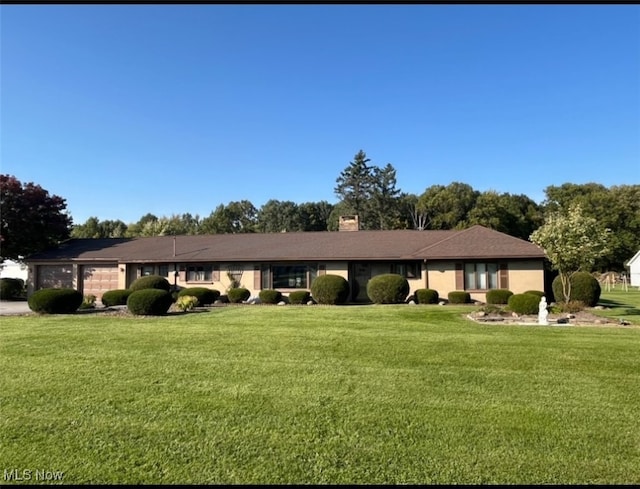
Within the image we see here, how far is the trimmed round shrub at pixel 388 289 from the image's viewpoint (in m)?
20.3

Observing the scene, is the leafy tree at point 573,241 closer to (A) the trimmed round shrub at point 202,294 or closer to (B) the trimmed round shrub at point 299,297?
(B) the trimmed round shrub at point 299,297

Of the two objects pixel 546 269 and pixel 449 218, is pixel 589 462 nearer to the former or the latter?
pixel 546 269

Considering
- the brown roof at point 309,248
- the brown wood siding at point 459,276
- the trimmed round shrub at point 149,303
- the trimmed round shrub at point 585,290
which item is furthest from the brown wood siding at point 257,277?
the trimmed round shrub at point 585,290

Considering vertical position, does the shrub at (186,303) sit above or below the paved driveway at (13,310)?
above

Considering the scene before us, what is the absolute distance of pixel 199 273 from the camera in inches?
960

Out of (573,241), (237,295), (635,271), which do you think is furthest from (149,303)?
(635,271)

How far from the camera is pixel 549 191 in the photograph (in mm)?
60844

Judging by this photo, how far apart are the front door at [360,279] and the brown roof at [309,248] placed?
2.30ft

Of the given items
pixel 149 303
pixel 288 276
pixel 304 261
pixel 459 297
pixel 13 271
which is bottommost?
pixel 459 297

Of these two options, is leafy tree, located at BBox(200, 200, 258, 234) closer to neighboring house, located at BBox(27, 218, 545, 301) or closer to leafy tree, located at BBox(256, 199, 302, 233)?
leafy tree, located at BBox(256, 199, 302, 233)

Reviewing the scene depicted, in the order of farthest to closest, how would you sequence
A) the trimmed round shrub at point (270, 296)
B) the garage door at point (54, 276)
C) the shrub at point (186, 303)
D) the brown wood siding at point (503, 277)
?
the garage door at point (54, 276) → the trimmed round shrub at point (270, 296) → the brown wood siding at point (503, 277) → the shrub at point (186, 303)

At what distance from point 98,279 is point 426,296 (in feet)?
59.9

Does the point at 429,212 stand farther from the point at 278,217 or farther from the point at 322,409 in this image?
the point at 322,409

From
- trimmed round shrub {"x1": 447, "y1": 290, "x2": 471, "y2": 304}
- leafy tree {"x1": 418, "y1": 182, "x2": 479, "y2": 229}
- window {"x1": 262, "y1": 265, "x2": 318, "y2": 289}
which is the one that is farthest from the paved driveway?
leafy tree {"x1": 418, "y1": 182, "x2": 479, "y2": 229}
